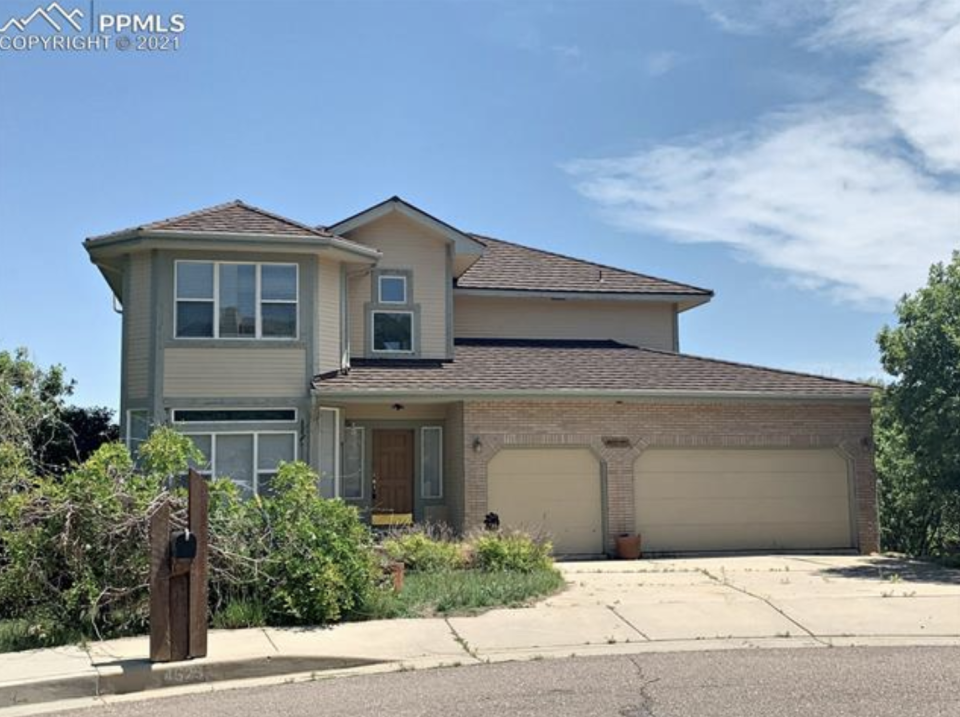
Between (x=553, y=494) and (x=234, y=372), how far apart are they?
21.9 feet

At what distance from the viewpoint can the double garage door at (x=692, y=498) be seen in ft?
57.9

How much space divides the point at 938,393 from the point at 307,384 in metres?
11.5

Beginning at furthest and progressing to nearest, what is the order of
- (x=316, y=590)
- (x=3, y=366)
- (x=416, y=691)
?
(x=3, y=366)
(x=316, y=590)
(x=416, y=691)

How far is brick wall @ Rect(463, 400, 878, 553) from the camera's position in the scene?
17391 millimetres

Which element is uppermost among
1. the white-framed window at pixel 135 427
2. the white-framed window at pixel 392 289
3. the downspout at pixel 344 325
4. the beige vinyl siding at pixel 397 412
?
the white-framed window at pixel 392 289

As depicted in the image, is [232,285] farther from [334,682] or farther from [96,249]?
[334,682]

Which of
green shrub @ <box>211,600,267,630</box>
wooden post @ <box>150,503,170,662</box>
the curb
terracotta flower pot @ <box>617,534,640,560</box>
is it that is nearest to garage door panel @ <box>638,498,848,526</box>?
terracotta flower pot @ <box>617,534,640,560</box>

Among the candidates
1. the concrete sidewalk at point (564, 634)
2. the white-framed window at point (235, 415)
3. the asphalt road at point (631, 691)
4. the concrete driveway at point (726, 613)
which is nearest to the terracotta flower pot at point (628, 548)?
Result: the concrete driveway at point (726, 613)

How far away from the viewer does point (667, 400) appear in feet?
59.1

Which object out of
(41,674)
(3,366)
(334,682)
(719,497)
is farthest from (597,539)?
(3,366)

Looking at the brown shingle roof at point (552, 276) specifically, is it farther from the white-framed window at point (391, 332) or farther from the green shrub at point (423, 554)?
the green shrub at point (423, 554)

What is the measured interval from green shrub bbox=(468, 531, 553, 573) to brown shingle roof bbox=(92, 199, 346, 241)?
6975mm

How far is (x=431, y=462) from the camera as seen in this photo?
19.1 m

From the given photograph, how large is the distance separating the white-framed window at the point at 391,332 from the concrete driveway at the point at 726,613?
6.57 m
